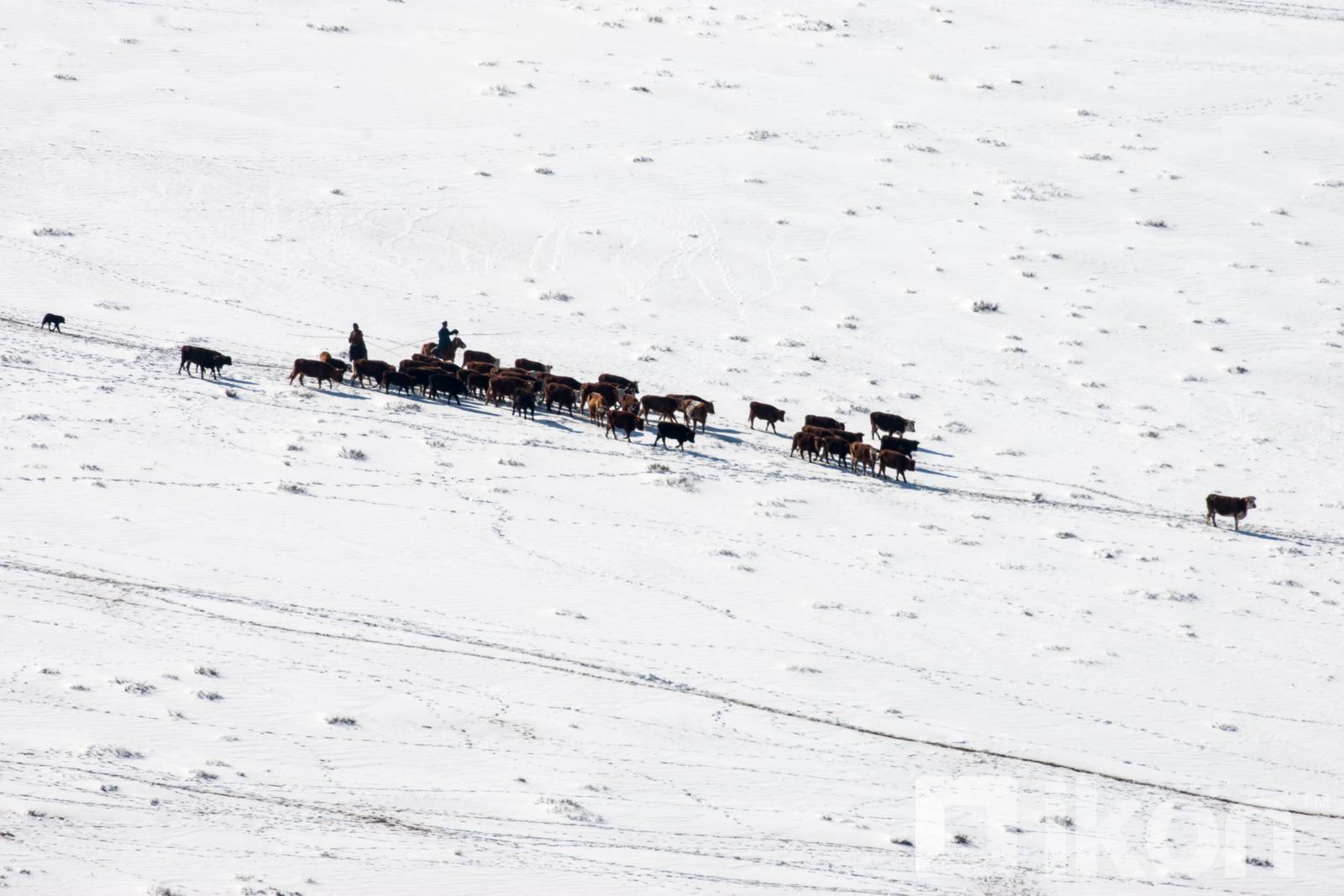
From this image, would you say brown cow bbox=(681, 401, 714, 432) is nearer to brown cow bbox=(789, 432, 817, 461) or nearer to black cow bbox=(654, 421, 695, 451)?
black cow bbox=(654, 421, 695, 451)

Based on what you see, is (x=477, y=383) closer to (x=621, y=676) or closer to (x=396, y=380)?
(x=396, y=380)

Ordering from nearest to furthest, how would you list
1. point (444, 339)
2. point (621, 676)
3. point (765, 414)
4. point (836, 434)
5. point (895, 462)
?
point (621, 676) < point (895, 462) < point (836, 434) < point (765, 414) < point (444, 339)

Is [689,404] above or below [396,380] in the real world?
above

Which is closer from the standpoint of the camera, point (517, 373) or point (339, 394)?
point (339, 394)

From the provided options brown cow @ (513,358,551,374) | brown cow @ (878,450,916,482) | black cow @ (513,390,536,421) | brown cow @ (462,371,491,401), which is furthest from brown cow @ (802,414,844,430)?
brown cow @ (462,371,491,401)

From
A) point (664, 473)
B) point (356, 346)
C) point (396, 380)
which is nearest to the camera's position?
point (664, 473)

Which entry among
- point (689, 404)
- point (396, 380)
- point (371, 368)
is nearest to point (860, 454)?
point (689, 404)

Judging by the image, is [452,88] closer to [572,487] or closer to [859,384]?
[859,384]
